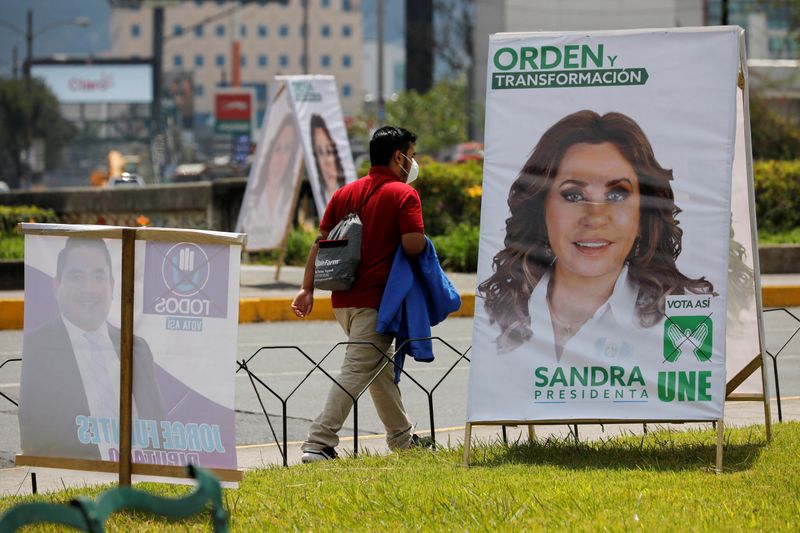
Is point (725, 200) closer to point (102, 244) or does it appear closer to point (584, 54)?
point (584, 54)

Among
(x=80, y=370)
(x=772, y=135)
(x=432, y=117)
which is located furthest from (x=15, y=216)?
(x=432, y=117)

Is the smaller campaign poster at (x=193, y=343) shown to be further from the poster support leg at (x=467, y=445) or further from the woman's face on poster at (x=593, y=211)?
the woman's face on poster at (x=593, y=211)

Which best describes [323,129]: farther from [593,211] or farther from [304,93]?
[593,211]

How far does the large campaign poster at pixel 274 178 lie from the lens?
1697 centimetres

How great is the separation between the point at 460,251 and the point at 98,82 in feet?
328

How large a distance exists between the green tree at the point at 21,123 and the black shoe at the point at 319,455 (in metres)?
73.3

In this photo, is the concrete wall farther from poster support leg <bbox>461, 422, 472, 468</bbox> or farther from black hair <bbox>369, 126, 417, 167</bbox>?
poster support leg <bbox>461, 422, 472, 468</bbox>

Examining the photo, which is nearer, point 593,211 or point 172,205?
point 593,211

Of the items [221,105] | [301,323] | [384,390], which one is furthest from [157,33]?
[384,390]

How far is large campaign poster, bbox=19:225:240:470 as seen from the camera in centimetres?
576

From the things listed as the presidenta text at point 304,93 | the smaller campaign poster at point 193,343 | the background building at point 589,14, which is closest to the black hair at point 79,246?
the smaller campaign poster at point 193,343

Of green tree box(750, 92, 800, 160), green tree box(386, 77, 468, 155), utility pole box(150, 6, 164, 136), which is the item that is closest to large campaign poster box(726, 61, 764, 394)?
green tree box(750, 92, 800, 160)

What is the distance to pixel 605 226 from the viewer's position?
6.89 meters

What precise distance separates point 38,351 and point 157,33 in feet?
297
